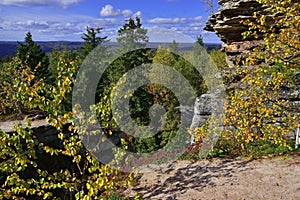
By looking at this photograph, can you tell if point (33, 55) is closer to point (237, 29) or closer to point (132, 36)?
point (132, 36)

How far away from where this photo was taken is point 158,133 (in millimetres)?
21109

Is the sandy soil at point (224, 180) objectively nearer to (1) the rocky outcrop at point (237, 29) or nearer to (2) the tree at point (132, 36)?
(1) the rocky outcrop at point (237, 29)

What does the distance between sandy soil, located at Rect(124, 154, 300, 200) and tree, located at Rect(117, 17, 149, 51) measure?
13.0 m

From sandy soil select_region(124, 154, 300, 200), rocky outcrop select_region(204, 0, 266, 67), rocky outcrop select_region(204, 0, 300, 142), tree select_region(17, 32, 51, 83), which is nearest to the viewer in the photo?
sandy soil select_region(124, 154, 300, 200)

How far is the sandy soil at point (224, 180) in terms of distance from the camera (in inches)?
339

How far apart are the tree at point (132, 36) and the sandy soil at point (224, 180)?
1296 centimetres

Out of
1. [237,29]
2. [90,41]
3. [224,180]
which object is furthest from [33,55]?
[224,180]

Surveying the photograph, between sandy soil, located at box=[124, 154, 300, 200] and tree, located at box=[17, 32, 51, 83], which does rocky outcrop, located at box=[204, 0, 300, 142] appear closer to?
sandy soil, located at box=[124, 154, 300, 200]

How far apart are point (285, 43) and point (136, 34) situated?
18.2m

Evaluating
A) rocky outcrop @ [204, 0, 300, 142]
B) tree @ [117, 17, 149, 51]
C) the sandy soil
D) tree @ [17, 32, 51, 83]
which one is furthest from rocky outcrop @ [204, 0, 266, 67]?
tree @ [17, 32, 51, 83]

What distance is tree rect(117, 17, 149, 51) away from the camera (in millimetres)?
22922

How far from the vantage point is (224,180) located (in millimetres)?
9828

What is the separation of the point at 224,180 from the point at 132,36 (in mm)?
15626

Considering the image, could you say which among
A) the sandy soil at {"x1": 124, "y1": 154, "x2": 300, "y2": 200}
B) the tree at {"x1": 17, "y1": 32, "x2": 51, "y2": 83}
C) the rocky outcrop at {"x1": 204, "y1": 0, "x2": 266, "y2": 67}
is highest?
the rocky outcrop at {"x1": 204, "y1": 0, "x2": 266, "y2": 67}
